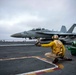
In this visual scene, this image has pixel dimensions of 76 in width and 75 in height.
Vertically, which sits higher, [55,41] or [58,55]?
[55,41]

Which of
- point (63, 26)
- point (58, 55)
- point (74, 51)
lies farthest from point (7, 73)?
point (63, 26)

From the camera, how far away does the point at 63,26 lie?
4075 cm

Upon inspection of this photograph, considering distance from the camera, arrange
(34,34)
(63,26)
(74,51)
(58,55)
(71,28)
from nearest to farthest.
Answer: (58,55) < (74,51) < (34,34) < (71,28) < (63,26)

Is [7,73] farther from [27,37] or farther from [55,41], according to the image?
[27,37]

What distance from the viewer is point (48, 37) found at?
89.3 ft

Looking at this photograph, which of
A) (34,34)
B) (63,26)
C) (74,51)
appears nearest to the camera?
(74,51)

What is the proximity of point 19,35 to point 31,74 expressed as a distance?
2073cm

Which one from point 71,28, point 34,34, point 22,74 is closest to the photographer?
point 22,74

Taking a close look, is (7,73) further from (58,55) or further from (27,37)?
(27,37)

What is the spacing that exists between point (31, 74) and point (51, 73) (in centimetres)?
77

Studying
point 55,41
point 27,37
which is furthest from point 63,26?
point 55,41

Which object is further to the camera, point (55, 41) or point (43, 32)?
point (43, 32)

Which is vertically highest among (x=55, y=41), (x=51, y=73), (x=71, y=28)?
(x=71, y=28)

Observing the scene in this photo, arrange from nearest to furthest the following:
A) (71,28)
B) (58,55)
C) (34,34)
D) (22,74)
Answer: (22,74)
(58,55)
(34,34)
(71,28)
